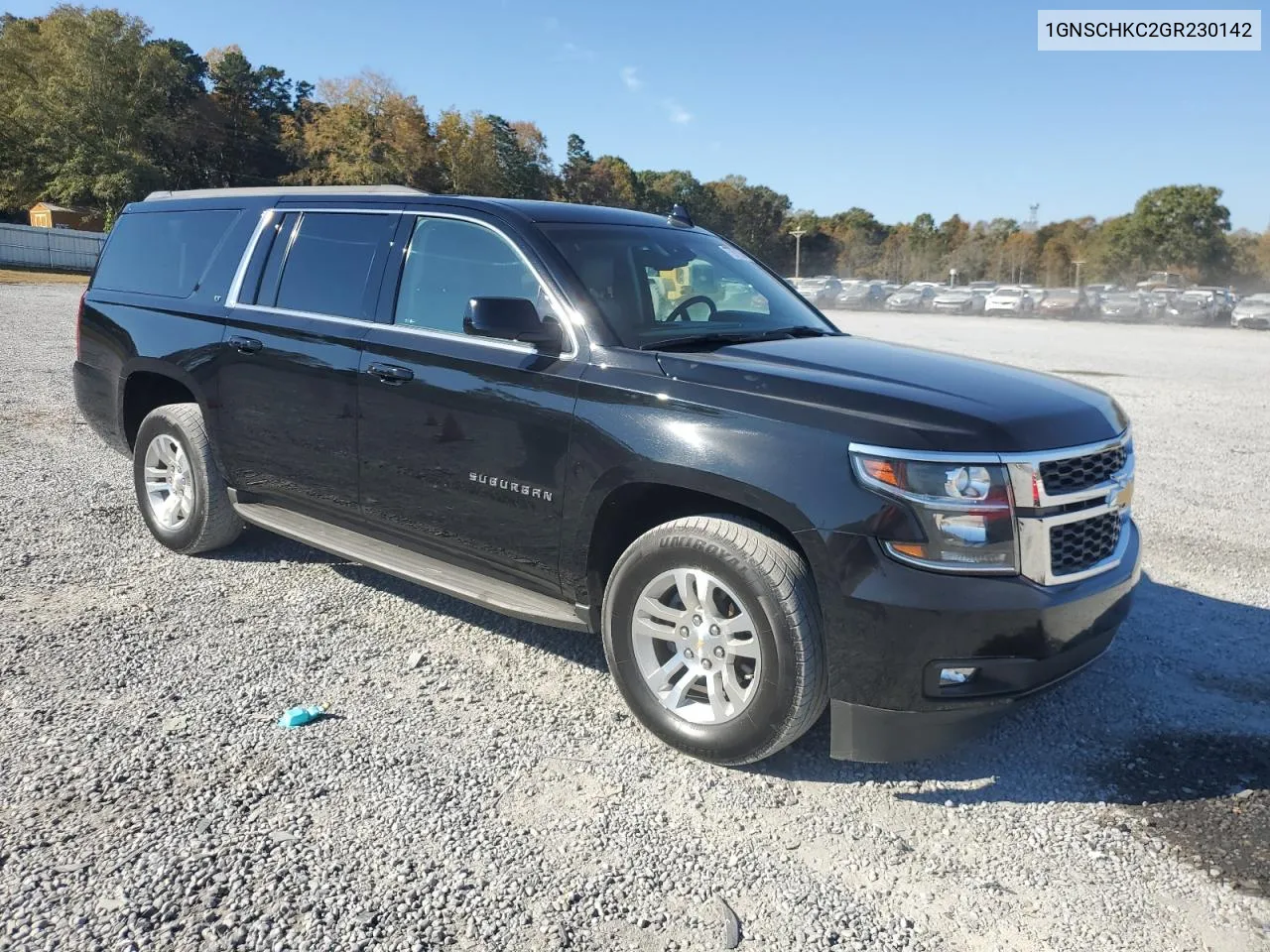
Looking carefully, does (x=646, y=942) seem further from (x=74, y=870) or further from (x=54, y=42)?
(x=54, y=42)

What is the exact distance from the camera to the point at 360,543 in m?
4.38

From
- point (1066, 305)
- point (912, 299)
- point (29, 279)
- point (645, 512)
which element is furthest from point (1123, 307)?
point (645, 512)

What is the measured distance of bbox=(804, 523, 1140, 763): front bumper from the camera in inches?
114

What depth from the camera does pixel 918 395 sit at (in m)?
3.18

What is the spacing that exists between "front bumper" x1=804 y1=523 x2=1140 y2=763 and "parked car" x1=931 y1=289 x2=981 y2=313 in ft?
168

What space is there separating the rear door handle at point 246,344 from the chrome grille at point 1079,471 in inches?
142

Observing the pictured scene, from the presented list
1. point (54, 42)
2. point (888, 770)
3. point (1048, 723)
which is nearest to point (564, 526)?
point (888, 770)

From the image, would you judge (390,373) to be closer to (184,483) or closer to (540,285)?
(540,285)

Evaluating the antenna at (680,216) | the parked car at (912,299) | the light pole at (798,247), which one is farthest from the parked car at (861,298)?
the antenna at (680,216)

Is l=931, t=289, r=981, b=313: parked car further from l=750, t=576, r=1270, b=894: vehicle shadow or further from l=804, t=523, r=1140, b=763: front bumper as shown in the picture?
l=804, t=523, r=1140, b=763: front bumper

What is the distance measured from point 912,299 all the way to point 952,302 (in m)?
2.33

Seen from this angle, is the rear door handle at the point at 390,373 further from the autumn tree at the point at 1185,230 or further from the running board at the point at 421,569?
the autumn tree at the point at 1185,230

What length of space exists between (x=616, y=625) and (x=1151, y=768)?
2.01 metres

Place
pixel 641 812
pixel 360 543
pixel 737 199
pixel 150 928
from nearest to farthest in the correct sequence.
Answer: pixel 150 928
pixel 641 812
pixel 360 543
pixel 737 199
